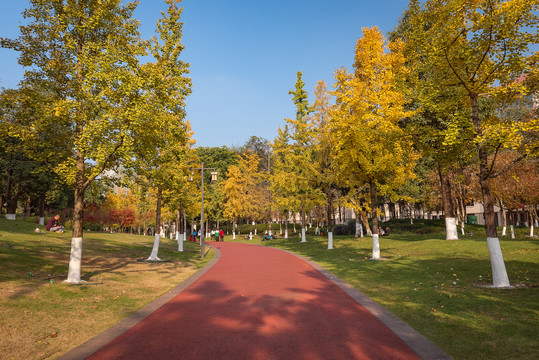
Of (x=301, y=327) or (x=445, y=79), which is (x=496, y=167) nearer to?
(x=445, y=79)

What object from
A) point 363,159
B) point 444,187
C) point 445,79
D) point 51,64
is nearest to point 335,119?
point 363,159

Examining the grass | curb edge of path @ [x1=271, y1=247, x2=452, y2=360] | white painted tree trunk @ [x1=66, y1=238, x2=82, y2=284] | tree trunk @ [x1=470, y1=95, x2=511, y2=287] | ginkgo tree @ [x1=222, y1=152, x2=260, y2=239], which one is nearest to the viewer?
curb edge of path @ [x1=271, y1=247, x2=452, y2=360]

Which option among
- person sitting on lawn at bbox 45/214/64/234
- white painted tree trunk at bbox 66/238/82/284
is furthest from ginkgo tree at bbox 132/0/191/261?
person sitting on lawn at bbox 45/214/64/234

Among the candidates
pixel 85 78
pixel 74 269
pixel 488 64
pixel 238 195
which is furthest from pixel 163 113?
pixel 238 195

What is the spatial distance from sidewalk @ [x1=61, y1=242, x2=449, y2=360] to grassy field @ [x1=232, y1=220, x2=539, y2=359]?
0.54 meters

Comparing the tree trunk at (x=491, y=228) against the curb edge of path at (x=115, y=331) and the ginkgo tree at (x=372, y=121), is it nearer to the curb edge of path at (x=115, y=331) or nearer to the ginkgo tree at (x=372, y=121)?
the ginkgo tree at (x=372, y=121)

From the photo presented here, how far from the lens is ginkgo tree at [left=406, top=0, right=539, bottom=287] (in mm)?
9531

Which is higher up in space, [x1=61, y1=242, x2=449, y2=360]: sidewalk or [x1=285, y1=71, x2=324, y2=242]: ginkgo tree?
[x1=285, y1=71, x2=324, y2=242]: ginkgo tree

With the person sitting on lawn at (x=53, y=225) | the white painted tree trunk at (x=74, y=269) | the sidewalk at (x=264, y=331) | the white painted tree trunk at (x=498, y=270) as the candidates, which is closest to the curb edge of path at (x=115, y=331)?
the sidewalk at (x=264, y=331)

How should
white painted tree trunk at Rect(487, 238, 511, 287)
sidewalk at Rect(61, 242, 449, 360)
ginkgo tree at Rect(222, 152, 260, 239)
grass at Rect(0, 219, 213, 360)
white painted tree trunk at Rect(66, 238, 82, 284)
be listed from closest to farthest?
sidewalk at Rect(61, 242, 449, 360)
grass at Rect(0, 219, 213, 360)
white painted tree trunk at Rect(487, 238, 511, 287)
white painted tree trunk at Rect(66, 238, 82, 284)
ginkgo tree at Rect(222, 152, 260, 239)

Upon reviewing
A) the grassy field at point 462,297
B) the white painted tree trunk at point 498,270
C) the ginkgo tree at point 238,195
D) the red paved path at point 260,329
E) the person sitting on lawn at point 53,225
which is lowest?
the red paved path at point 260,329

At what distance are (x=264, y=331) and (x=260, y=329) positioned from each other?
0.14m

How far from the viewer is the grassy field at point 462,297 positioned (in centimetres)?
529

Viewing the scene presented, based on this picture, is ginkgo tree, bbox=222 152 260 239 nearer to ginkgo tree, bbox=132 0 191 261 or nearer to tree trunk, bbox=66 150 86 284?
ginkgo tree, bbox=132 0 191 261
